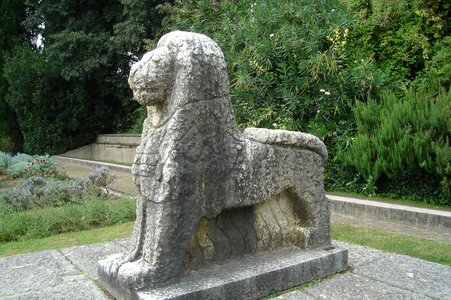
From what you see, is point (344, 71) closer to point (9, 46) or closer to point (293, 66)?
point (293, 66)

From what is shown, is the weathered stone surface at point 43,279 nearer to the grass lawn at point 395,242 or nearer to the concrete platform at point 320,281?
the concrete platform at point 320,281

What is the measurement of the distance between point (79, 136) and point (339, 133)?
44.6 ft

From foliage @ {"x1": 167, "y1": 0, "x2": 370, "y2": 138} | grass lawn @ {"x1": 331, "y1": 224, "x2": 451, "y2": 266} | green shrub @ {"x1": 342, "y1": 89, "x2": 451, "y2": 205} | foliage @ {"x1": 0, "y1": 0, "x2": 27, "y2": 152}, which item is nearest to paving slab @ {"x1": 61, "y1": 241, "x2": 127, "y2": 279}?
grass lawn @ {"x1": 331, "y1": 224, "x2": 451, "y2": 266}

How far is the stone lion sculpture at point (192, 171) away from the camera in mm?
2906

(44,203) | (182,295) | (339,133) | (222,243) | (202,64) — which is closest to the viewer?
(182,295)

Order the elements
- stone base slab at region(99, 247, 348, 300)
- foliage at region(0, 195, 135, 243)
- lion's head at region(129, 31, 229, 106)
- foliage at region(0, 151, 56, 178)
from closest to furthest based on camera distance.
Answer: stone base slab at region(99, 247, 348, 300) → lion's head at region(129, 31, 229, 106) → foliage at region(0, 195, 135, 243) → foliage at region(0, 151, 56, 178)

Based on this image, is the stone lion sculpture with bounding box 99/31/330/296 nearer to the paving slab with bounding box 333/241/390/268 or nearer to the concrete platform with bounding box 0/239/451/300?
the concrete platform with bounding box 0/239/451/300

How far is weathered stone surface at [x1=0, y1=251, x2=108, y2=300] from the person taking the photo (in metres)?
3.25

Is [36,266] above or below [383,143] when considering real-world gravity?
below

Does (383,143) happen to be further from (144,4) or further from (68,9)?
(68,9)

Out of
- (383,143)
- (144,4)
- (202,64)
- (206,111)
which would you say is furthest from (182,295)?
(144,4)

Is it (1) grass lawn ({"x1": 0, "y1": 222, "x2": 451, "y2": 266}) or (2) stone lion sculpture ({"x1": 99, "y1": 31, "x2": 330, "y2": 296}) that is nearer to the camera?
(2) stone lion sculpture ({"x1": 99, "y1": 31, "x2": 330, "y2": 296})

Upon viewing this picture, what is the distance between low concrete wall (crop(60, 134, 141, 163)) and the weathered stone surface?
31.7 ft

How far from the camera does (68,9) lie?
627 inches
